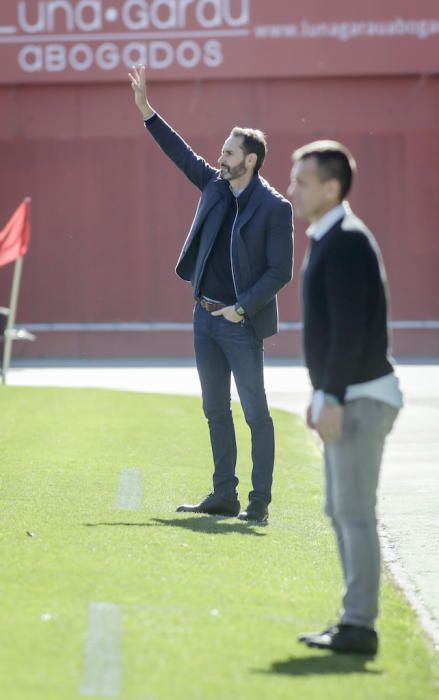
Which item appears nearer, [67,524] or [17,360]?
[67,524]

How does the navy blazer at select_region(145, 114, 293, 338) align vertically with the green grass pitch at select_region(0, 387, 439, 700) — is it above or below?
above

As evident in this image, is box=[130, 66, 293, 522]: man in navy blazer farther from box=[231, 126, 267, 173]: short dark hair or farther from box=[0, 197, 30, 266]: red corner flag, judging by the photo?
box=[0, 197, 30, 266]: red corner flag

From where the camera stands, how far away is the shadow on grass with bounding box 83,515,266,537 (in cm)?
743

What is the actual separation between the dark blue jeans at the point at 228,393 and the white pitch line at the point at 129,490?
1.88 feet

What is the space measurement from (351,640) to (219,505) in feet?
9.95

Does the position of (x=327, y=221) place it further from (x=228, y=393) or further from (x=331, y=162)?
(x=228, y=393)

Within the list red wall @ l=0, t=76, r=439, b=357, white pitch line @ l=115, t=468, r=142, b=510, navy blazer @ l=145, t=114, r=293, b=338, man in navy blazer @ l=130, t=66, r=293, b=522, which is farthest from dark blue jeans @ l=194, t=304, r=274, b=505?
red wall @ l=0, t=76, r=439, b=357

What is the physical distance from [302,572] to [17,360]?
20.2 metres

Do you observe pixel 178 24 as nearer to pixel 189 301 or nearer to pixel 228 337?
pixel 189 301

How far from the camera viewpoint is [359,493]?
4902 mm

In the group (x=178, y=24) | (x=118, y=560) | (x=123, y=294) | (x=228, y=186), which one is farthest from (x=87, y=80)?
(x=118, y=560)

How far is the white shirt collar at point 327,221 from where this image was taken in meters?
4.91

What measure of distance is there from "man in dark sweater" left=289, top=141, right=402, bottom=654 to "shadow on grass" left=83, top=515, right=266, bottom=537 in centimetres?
242

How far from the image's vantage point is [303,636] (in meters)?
5.10
